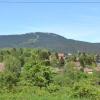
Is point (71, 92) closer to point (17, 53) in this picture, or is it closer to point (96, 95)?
point (96, 95)

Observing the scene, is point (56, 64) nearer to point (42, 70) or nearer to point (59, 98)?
point (42, 70)

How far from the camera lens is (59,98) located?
10.7 m

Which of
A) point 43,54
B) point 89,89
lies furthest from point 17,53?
point 89,89

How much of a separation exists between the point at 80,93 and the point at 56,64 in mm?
64728

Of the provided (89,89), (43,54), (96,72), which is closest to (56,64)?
(43,54)

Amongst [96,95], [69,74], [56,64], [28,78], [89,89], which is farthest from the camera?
[56,64]

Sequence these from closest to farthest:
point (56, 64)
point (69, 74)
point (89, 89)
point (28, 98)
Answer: point (28, 98)
point (89, 89)
point (69, 74)
point (56, 64)

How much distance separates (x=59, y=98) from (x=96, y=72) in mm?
47336

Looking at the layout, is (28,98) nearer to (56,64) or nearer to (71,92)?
(71,92)

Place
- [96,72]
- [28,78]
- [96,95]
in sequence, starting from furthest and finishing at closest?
[96,72] → [28,78] → [96,95]

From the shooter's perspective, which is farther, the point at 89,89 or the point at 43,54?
the point at 43,54

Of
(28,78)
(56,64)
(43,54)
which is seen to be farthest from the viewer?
(43,54)

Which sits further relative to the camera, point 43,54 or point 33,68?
point 43,54

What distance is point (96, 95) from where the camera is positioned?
12.2 m
